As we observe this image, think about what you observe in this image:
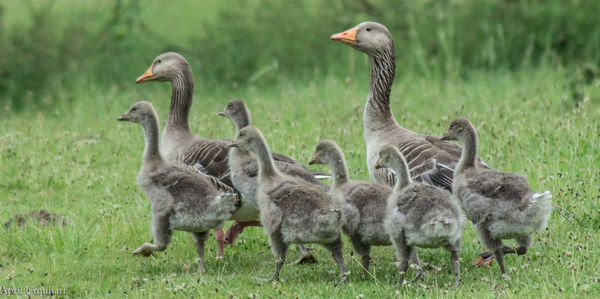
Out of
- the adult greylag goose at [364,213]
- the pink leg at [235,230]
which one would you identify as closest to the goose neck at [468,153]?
the adult greylag goose at [364,213]

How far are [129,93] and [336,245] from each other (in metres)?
10.1

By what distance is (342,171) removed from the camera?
790cm

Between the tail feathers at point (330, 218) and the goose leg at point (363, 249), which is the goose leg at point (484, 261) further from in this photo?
the tail feathers at point (330, 218)

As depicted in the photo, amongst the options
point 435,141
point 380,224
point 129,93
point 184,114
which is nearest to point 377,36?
point 435,141

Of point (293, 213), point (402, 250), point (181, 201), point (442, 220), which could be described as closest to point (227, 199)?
point (181, 201)

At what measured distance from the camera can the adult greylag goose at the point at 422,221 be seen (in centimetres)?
675

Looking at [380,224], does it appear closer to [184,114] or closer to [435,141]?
[435,141]

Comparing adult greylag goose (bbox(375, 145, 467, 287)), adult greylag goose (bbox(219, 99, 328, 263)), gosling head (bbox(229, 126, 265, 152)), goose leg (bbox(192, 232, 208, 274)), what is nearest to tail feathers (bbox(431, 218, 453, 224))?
adult greylag goose (bbox(375, 145, 467, 287))

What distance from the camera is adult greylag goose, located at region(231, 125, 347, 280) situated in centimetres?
710

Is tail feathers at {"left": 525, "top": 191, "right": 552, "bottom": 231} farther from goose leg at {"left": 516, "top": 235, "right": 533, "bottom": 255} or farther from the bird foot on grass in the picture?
the bird foot on grass

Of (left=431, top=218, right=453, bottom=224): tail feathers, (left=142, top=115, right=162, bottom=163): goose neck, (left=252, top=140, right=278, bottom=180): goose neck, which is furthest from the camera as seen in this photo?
(left=142, top=115, right=162, bottom=163): goose neck

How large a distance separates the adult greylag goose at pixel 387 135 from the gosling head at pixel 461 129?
520 mm

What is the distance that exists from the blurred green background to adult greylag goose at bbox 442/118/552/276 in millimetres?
9500

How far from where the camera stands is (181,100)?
10.8m
